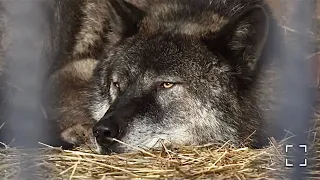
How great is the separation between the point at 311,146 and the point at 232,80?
1.96 feet

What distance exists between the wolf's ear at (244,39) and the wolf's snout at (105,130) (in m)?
0.79

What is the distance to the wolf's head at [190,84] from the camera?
3568 mm

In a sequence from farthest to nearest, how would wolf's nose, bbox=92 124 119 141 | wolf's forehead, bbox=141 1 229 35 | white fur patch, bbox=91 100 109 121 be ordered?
1. white fur patch, bbox=91 100 109 121
2. wolf's forehead, bbox=141 1 229 35
3. wolf's nose, bbox=92 124 119 141

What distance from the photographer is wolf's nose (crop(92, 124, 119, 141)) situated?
3377 mm

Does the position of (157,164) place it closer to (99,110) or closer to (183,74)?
(183,74)

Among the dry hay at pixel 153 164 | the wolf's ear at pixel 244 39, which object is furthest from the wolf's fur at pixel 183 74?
the dry hay at pixel 153 164

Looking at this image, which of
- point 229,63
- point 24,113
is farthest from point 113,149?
point 229,63

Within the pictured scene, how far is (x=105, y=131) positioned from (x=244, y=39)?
977mm

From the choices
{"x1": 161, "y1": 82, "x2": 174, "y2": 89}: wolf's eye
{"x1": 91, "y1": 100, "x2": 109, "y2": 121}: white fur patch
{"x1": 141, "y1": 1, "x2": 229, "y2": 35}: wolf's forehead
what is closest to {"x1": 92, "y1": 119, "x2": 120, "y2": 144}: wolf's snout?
{"x1": 161, "y1": 82, "x2": 174, "y2": 89}: wolf's eye

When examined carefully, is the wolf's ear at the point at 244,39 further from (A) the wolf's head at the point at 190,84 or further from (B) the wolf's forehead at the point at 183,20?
(B) the wolf's forehead at the point at 183,20

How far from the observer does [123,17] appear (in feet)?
13.0

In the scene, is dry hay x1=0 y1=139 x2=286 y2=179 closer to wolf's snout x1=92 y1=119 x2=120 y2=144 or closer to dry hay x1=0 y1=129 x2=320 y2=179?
dry hay x1=0 y1=129 x2=320 y2=179

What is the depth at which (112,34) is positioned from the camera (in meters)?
4.22

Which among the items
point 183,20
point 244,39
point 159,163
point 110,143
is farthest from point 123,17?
point 159,163
